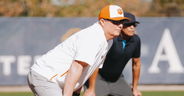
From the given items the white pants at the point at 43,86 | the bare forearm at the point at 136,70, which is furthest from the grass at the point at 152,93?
the white pants at the point at 43,86

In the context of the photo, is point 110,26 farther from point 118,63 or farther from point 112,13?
point 118,63

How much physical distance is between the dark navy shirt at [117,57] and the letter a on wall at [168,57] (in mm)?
7120

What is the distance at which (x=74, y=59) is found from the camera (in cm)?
531

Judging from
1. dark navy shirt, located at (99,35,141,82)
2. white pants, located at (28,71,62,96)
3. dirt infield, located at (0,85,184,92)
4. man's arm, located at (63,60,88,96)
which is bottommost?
dirt infield, located at (0,85,184,92)

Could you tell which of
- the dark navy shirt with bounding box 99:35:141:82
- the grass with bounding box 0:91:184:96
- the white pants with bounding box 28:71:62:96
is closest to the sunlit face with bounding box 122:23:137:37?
the dark navy shirt with bounding box 99:35:141:82

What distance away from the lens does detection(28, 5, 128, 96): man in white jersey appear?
529cm

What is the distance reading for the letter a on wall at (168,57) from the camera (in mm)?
15164

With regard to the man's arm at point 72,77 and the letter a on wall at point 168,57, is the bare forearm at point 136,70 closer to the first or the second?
the man's arm at point 72,77

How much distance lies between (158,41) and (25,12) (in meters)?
17.1

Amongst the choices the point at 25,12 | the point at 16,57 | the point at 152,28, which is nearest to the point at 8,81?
the point at 16,57

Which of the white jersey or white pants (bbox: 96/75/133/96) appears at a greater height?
the white jersey

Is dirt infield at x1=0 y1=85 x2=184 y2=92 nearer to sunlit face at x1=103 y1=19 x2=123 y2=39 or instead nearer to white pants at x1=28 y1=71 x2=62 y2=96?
white pants at x1=28 y1=71 x2=62 y2=96

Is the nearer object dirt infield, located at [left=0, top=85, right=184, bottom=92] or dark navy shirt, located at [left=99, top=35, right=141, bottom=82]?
dark navy shirt, located at [left=99, top=35, right=141, bottom=82]

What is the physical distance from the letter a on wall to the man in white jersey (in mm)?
9650
